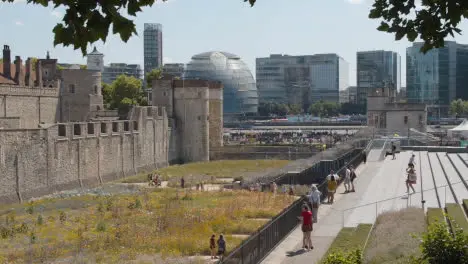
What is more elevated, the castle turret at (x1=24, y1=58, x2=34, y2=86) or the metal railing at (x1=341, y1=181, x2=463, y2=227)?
the castle turret at (x1=24, y1=58, x2=34, y2=86)

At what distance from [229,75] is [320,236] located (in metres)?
165

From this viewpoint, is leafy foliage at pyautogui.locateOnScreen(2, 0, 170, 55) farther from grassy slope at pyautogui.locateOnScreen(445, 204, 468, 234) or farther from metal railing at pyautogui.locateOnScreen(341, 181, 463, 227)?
metal railing at pyautogui.locateOnScreen(341, 181, 463, 227)

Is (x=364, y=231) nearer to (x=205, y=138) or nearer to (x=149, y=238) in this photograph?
(x=149, y=238)

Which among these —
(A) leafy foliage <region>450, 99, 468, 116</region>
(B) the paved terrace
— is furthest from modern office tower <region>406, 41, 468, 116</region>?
(B) the paved terrace

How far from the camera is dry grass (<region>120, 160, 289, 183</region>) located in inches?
1973

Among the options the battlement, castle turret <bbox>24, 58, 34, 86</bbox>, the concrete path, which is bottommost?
the concrete path

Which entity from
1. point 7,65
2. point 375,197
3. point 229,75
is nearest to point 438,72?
point 229,75

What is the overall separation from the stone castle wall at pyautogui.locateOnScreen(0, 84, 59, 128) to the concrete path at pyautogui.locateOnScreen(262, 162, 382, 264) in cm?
3077

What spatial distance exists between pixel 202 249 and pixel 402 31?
14.3 meters

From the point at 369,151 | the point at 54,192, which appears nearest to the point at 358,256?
the point at 54,192

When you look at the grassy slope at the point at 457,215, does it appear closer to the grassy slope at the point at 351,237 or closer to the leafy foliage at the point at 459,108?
the grassy slope at the point at 351,237

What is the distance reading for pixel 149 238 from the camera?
2334cm

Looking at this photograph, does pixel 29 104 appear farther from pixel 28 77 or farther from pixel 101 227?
pixel 101 227

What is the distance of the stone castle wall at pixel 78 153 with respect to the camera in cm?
3697
